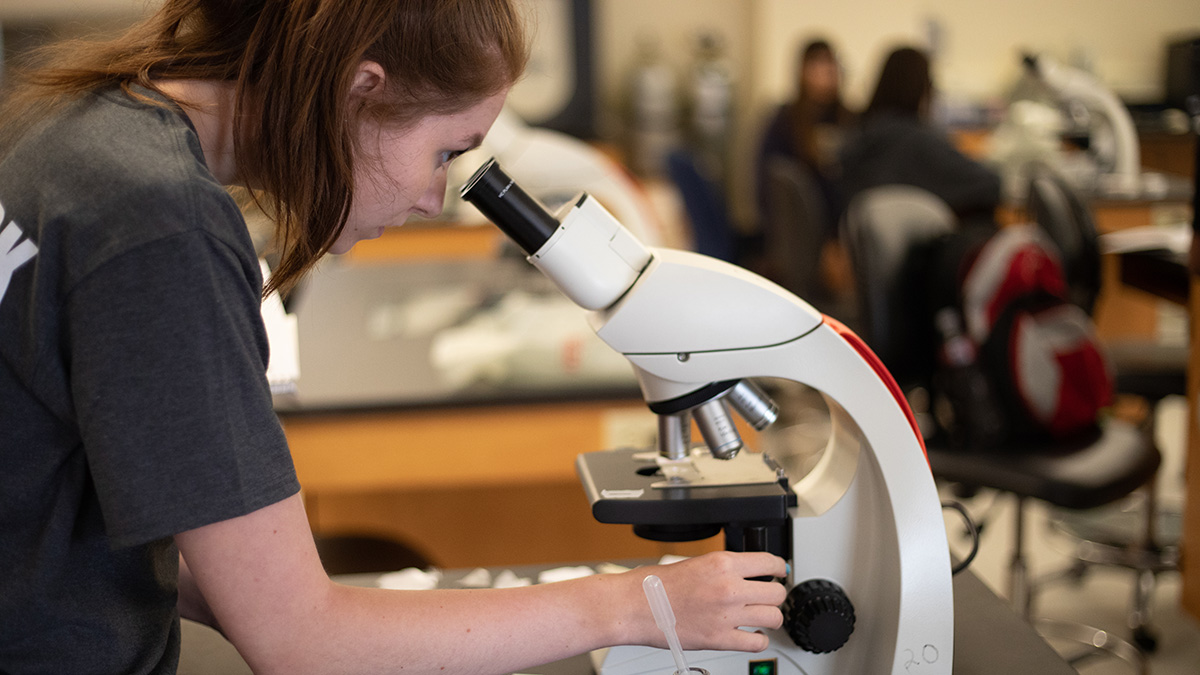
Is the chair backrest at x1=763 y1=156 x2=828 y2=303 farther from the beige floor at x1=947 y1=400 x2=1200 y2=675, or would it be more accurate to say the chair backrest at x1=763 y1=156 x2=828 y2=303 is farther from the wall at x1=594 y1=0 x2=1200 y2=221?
the wall at x1=594 y1=0 x2=1200 y2=221

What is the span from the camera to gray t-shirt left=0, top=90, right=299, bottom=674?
0.63 meters

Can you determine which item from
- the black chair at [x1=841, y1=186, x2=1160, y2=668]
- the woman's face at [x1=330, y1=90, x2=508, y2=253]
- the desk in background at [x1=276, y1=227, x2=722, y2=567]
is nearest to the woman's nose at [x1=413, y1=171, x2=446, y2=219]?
the woman's face at [x1=330, y1=90, x2=508, y2=253]

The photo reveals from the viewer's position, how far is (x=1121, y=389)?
2375 millimetres

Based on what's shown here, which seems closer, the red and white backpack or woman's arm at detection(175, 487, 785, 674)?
woman's arm at detection(175, 487, 785, 674)

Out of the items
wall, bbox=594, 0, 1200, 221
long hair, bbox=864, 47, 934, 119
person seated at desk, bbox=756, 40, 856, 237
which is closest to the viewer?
long hair, bbox=864, 47, 934, 119

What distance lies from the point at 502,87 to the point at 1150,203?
3.62m

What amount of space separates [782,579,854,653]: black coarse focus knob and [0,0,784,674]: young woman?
0.06 metres

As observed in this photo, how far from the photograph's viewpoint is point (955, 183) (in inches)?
135

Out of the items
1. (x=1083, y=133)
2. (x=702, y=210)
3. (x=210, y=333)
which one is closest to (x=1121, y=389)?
(x=702, y=210)

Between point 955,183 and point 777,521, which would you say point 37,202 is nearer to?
point 777,521

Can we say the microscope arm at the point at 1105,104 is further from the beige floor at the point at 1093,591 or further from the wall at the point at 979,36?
the wall at the point at 979,36

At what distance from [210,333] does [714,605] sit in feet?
1.34

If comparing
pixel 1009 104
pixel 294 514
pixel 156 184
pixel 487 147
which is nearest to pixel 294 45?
pixel 156 184

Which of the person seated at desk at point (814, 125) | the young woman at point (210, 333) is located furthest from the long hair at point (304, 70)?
the person seated at desk at point (814, 125)
